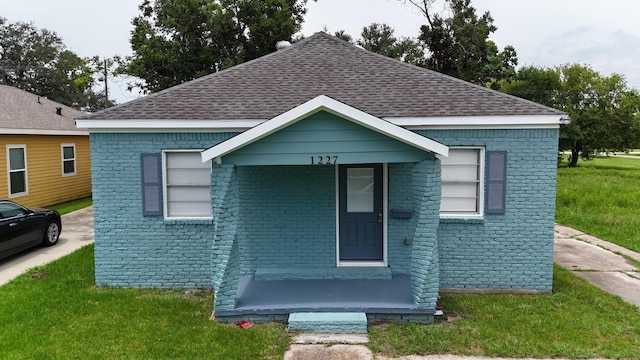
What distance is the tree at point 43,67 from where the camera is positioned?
45156 millimetres

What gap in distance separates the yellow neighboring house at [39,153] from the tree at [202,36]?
25.2 feet

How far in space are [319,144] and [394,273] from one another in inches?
123

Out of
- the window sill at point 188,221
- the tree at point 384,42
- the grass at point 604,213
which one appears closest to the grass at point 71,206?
the window sill at point 188,221

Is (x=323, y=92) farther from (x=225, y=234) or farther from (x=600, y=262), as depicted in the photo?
(x=600, y=262)

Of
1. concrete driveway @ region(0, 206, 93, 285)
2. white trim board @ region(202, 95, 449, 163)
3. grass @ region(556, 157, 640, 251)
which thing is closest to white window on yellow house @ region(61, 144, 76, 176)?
concrete driveway @ region(0, 206, 93, 285)

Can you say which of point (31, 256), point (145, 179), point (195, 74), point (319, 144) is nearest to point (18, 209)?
point (31, 256)

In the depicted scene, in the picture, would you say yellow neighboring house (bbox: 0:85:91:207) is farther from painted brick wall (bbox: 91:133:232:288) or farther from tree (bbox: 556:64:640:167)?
tree (bbox: 556:64:640:167)

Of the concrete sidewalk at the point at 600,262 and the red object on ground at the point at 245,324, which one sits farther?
the concrete sidewalk at the point at 600,262

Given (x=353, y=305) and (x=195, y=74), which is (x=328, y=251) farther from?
(x=195, y=74)

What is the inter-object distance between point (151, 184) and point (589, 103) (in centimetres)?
5046

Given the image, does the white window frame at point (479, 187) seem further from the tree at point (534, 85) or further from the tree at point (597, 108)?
the tree at point (597, 108)

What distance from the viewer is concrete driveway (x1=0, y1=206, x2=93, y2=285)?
32.7 ft

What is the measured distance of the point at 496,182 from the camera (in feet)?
27.0

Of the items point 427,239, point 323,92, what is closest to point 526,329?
point 427,239
